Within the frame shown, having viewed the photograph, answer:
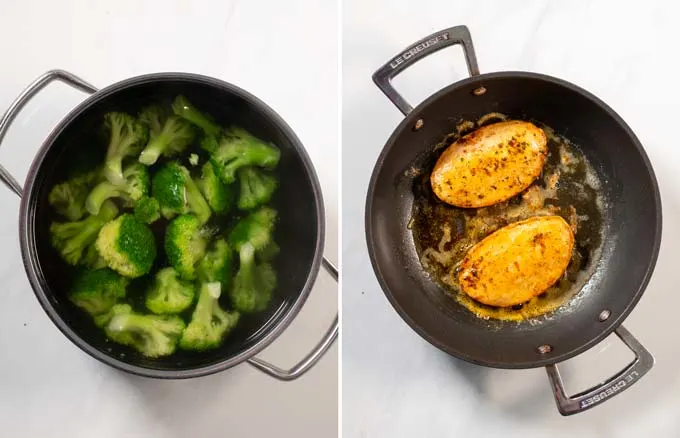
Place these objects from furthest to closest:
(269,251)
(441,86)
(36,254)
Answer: (441,86), (269,251), (36,254)

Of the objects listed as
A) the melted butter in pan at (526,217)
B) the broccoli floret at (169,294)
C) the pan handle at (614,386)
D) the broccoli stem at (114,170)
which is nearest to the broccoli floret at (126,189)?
the broccoli stem at (114,170)

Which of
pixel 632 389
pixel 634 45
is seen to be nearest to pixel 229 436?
pixel 632 389

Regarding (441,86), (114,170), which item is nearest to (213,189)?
(114,170)

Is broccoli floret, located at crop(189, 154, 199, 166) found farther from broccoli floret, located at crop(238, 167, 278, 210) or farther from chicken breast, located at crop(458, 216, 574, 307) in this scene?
chicken breast, located at crop(458, 216, 574, 307)

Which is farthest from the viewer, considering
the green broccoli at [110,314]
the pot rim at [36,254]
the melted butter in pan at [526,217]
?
the melted butter in pan at [526,217]

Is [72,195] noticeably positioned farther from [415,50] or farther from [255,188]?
[415,50]

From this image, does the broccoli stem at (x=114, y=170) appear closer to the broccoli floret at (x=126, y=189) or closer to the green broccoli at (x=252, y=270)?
the broccoli floret at (x=126, y=189)

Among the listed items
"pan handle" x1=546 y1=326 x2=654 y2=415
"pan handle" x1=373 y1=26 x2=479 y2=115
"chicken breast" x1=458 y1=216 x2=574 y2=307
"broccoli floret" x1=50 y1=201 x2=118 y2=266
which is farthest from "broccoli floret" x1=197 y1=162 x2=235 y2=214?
"pan handle" x1=546 y1=326 x2=654 y2=415
